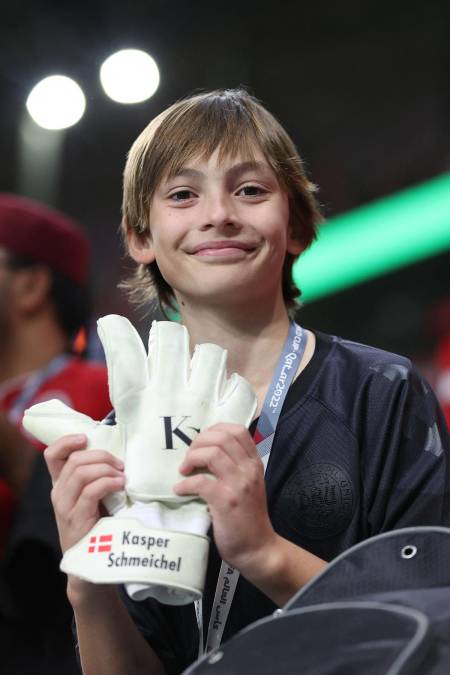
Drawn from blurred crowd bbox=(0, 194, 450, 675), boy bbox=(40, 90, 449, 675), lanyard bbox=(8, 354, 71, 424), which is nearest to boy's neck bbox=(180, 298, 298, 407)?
boy bbox=(40, 90, 449, 675)

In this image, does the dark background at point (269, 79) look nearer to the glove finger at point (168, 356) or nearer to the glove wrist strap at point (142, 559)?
the glove finger at point (168, 356)

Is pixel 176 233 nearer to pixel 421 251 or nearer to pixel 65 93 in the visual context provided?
pixel 65 93

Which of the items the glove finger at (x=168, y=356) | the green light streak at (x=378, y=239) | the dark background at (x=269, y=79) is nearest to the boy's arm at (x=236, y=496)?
the glove finger at (x=168, y=356)

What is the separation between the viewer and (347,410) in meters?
1.55

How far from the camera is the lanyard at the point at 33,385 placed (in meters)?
2.89

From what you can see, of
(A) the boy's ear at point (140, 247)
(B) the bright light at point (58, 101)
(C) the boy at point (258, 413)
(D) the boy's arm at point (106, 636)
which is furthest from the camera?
(B) the bright light at point (58, 101)

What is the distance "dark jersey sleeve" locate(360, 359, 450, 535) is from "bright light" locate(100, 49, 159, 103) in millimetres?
1893

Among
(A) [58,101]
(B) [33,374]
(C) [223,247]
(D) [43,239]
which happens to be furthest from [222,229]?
(A) [58,101]

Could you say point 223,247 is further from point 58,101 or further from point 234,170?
point 58,101

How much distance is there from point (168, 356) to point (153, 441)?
0.41ft

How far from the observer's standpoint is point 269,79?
4.78 metres

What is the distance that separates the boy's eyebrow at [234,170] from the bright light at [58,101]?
177 centimetres

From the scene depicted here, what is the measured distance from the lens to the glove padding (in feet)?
3.95

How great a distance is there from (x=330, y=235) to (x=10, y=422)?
2.77 meters
